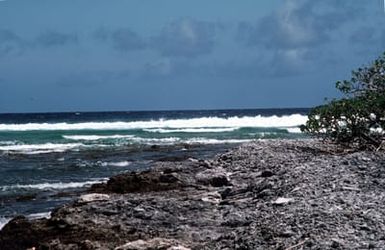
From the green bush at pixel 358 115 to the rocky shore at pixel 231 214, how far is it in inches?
110

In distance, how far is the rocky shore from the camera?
6.36 m

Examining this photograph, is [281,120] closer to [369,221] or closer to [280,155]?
[280,155]

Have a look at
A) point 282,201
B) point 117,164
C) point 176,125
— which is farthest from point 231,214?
point 176,125

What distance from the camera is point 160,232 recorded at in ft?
25.2

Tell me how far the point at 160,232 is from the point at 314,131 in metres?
8.32

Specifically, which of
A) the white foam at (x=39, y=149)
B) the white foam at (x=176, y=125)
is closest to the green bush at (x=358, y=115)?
the white foam at (x=39, y=149)

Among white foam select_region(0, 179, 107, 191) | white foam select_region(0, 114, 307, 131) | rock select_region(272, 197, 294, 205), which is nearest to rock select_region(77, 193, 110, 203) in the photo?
rock select_region(272, 197, 294, 205)

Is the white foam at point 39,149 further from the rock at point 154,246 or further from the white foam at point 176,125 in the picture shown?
the white foam at point 176,125

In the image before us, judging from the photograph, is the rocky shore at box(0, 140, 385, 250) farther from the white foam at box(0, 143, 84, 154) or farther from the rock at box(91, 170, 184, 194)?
the white foam at box(0, 143, 84, 154)

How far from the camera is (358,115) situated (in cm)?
1418

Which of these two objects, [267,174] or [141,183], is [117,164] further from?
[267,174]

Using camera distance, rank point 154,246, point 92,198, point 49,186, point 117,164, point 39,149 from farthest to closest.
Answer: point 39,149, point 117,164, point 49,186, point 92,198, point 154,246

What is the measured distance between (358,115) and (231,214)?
680 centimetres

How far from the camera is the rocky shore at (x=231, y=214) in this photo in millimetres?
6359
